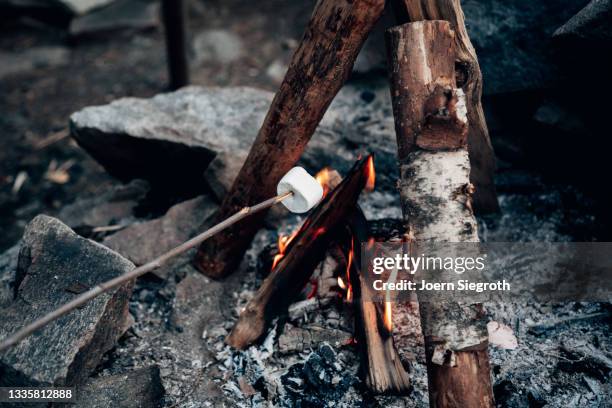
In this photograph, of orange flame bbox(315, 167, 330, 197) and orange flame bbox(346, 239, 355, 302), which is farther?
orange flame bbox(315, 167, 330, 197)

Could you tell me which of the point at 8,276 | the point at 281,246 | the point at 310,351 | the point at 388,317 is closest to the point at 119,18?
the point at 8,276

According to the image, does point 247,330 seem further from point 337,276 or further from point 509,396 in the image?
Answer: point 509,396

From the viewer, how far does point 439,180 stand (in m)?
2.08

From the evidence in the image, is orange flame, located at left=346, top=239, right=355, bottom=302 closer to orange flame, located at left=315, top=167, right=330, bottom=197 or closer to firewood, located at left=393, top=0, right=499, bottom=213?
orange flame, located at left=315, top=167, right=330, bottom=197

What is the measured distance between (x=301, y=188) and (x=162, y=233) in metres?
1.32

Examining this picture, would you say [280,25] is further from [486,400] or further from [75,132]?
[486,400]

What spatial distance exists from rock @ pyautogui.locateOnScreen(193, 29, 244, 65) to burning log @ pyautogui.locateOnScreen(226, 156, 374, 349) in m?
3.87

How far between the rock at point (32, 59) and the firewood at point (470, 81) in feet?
16.6

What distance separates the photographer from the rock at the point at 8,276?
2605mm

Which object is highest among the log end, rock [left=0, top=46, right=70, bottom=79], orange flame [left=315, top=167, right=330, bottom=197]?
rock [left=0, top=46, right=70, bottom=79]

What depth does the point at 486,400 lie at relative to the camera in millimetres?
1963

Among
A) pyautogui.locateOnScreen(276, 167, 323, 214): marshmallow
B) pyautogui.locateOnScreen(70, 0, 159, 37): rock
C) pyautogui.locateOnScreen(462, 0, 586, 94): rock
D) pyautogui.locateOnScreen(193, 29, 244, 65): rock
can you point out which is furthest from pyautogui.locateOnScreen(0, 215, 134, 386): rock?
pyautogui.locateOnScreen(70, 0, 159, 37): rock

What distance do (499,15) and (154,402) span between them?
2983 mm

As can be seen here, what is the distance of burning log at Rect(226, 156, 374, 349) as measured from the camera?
102 inches
